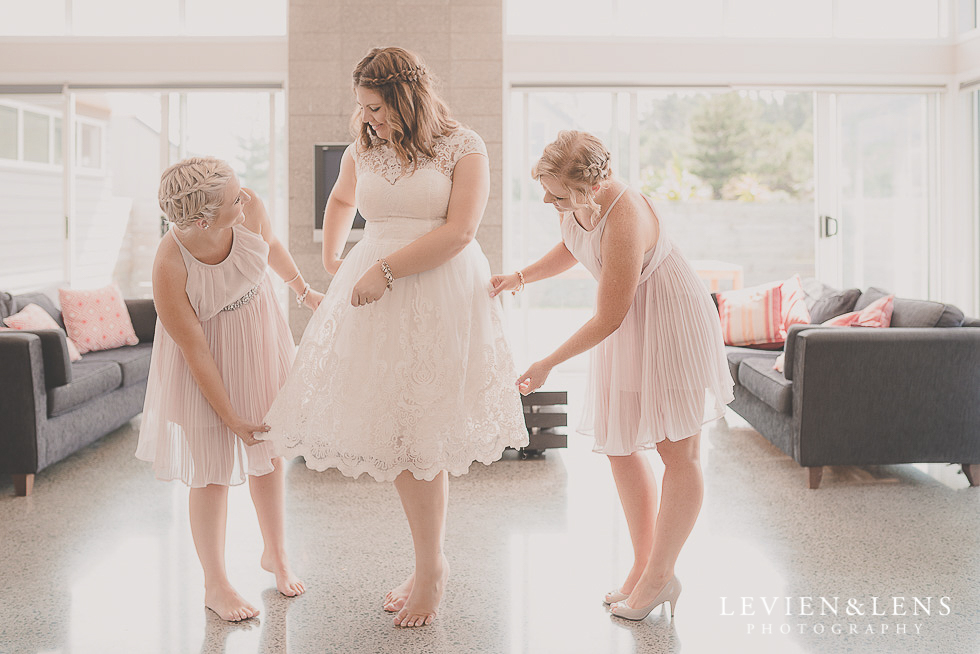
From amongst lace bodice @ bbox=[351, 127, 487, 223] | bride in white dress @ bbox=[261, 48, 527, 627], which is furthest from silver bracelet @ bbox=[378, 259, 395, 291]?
lace bodice @ bbox=[351, 127, 487, 223]

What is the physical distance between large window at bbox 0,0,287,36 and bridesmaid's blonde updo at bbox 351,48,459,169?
5.14 metres

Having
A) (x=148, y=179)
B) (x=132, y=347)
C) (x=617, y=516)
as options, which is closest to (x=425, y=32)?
(x=148, y=179)

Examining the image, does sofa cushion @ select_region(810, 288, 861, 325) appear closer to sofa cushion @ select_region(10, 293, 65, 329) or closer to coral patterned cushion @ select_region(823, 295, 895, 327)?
coral patterned cushion @ select_region(823, 295, 895, 327)

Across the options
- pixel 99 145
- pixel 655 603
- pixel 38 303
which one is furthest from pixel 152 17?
pixel 655 603

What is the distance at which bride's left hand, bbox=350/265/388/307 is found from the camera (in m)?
1.92

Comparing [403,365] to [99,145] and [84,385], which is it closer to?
[84,385]

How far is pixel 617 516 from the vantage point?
10.3 ft

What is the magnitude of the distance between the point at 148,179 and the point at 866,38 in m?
5.86

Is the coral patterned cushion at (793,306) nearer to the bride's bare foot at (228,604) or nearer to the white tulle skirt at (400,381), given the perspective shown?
the white tulle skirt at (400,381)

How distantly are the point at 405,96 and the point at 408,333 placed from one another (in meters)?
0.56

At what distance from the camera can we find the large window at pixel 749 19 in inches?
263

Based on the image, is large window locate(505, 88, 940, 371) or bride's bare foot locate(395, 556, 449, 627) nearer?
bride's bare foot locate(395, 556, 449, 627)

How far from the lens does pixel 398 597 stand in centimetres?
230

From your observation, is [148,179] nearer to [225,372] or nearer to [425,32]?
[425,32]
